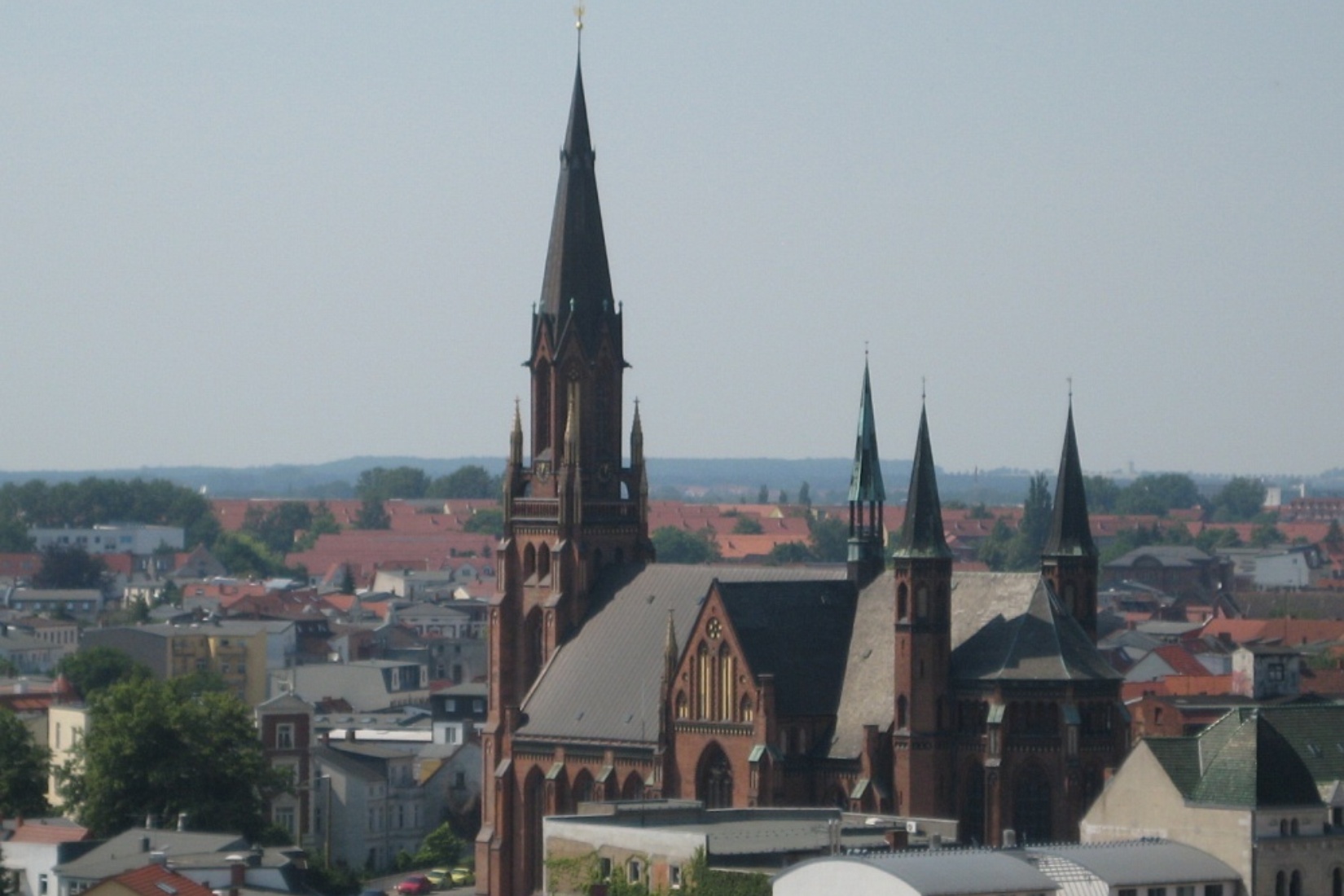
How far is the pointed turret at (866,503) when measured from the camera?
127 meters

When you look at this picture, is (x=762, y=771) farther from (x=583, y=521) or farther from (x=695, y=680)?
(x=583, y=521)

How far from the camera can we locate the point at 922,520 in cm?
11794

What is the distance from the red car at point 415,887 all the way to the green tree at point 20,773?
1332 centimetres

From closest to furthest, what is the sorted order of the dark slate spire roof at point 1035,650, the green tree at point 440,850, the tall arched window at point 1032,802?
the tall arched window at point 1032,802
the dark slate spire roof at point 1035,650
the green tree at point 440,850

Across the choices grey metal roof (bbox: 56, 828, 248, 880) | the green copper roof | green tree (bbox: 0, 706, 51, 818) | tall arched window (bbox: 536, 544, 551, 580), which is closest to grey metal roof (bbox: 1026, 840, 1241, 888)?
the green copper roof

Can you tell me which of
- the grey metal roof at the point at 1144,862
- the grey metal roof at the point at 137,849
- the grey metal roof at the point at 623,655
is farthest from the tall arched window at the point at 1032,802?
the grey metal roof at the point at 137,849

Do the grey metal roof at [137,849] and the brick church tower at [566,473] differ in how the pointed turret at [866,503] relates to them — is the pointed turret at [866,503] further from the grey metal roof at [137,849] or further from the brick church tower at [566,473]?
the grey metal roof at [137,849]

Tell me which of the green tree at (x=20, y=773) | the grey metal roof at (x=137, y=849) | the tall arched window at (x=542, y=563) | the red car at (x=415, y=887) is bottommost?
the red car at (x=415, y=887)

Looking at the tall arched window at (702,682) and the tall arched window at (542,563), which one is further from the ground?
the tall arched window at (542,563)

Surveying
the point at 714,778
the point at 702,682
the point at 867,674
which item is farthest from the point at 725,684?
the point at 867,674

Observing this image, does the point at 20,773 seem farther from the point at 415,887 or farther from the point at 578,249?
the point at 578,249

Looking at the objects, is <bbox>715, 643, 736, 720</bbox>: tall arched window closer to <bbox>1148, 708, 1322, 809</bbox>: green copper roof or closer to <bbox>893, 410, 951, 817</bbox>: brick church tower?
<bbox>893, 410, 951, 817</bbox>: brick church tower

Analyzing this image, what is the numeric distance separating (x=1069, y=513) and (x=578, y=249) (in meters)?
22.4

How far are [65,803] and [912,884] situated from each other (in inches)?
2373
